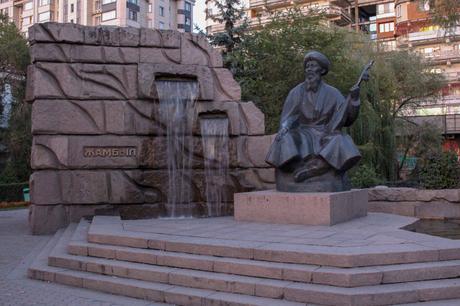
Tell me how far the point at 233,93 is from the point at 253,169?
193cm

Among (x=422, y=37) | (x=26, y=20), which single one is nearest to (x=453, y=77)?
(x=422, y=37)

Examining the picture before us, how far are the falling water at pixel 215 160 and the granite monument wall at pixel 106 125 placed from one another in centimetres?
16

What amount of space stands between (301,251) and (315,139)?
3.80m

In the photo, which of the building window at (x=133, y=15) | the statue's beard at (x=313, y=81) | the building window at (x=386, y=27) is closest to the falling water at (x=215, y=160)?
the statue's beard at (x=313, y=81)

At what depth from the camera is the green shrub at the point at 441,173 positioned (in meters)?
11.5

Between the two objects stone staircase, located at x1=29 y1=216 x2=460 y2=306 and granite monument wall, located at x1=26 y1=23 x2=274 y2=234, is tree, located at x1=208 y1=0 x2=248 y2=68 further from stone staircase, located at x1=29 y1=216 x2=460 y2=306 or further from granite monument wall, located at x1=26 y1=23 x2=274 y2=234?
stone staircase, located at x1=29 y1=216 x2=460 y2=306

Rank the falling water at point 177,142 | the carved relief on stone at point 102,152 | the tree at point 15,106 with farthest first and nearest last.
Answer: the tree at point 15,106 → the falling water at point 177,142 → the carved relief on stone at point 102,152

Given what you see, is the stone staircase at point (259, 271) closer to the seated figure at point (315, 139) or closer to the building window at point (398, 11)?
the seated figure at point (315, 139)

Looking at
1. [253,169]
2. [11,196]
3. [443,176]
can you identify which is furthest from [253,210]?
[11,196]

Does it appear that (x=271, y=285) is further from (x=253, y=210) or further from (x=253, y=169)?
(x=253, y=169)

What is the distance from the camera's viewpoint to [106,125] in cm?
1149

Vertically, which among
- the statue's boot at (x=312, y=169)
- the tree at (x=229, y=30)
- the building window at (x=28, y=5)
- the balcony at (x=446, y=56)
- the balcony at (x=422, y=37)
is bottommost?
the statue's boot at (x=312, y=169)

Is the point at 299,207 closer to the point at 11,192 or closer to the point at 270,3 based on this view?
the point at 11,192

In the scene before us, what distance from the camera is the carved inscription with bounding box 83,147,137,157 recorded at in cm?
1138
